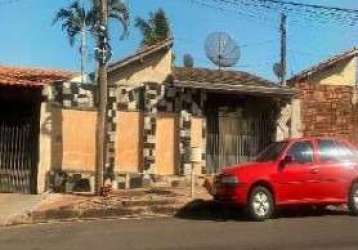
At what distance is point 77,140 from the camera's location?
21.2 m

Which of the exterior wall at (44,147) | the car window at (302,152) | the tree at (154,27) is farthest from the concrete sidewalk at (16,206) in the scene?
the tree at (154,27)

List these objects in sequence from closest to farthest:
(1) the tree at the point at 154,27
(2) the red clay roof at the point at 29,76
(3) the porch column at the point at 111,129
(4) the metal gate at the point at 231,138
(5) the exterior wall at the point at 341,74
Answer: (2) the red clay roof at the point at 29,76 < (3) the porch column at the point at 111,129 < (4) the metal gate at the point at 231,138 < (5) the exterior wall at the point at 341,74 < (1) the tree at the point at 154,27

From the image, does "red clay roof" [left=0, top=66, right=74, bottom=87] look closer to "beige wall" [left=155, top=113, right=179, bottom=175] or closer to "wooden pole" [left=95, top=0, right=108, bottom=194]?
"wooden pole" [left=95, top=0, right=108, bottom=194]

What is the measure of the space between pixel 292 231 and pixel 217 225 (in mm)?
1775

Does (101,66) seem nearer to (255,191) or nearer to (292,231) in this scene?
(255,191)

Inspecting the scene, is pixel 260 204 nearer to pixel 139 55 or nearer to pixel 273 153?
pixel 273 153

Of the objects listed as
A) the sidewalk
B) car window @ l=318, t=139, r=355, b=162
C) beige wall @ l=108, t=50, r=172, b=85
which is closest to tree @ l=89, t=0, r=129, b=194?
the sidewalk

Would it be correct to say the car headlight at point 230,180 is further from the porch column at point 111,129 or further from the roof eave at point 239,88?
the roof eave at point 239,88

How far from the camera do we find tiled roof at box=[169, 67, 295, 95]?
22188mm

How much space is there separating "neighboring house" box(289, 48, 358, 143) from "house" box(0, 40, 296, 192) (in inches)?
32.8

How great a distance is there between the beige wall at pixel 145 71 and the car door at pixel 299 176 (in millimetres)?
6612

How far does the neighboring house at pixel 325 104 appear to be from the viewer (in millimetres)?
24922

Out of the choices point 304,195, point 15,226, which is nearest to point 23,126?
point 15,226

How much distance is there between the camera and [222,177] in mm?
16656
